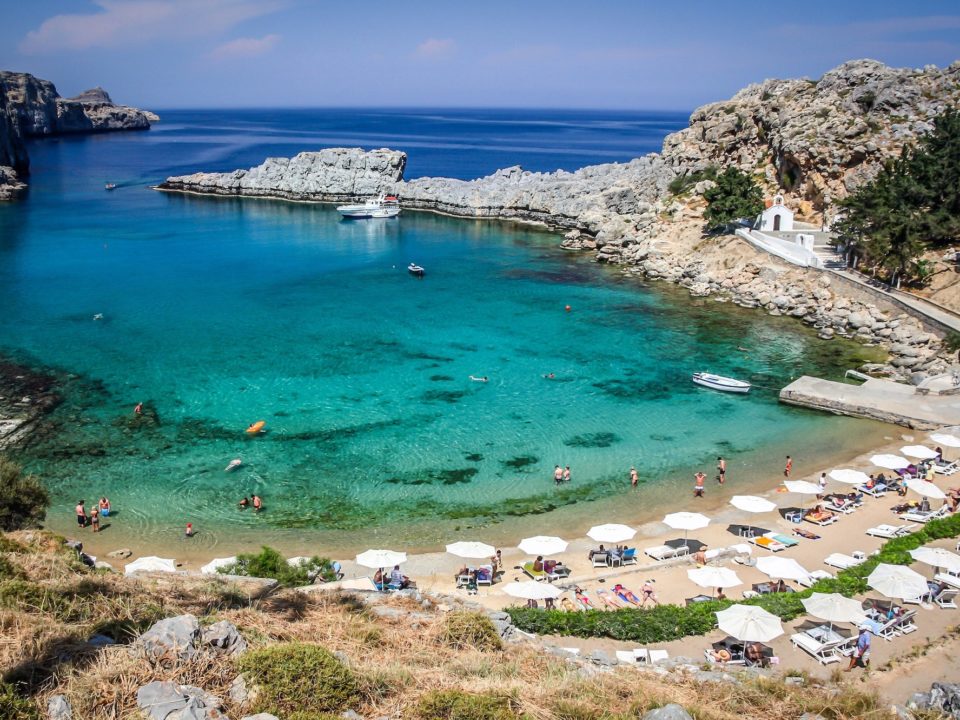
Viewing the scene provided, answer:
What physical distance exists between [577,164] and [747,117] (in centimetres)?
8520

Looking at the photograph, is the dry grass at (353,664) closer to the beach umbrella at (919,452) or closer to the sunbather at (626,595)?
the sunbather at (626,595)

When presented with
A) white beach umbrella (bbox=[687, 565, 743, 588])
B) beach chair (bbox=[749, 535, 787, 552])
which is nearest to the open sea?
beach chair (bbox=[749, 535, 787, 552])

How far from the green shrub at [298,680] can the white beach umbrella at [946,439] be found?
27640mm

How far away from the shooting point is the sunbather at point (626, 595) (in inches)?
818

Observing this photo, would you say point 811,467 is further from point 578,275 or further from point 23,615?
point 578,275

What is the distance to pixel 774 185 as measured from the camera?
6644 centimetres

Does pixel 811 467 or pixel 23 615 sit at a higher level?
pixel 23 615

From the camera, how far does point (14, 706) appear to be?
30.7ft

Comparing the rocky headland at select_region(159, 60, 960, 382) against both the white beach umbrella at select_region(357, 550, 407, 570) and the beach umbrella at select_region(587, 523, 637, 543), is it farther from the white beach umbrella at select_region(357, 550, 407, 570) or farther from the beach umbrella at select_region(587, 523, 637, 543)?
the white beach umbrella at select_region(357, 550, 407, 570)

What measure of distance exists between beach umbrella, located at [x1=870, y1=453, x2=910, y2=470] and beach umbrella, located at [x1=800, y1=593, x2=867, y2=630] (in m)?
11.4

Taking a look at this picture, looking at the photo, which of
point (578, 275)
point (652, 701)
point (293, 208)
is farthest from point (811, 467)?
point (293, 208)

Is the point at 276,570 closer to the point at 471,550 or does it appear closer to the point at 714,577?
the point at 471,550

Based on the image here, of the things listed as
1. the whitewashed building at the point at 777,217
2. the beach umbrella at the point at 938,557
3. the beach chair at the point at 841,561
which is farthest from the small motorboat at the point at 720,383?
Result: the whitewashed building at the point at 777,217

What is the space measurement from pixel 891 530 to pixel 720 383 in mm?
14160
